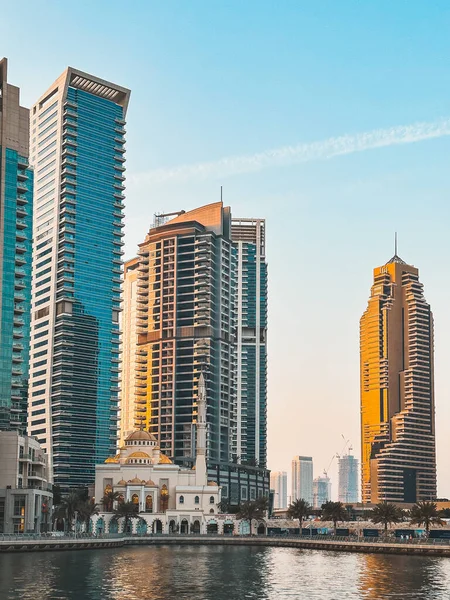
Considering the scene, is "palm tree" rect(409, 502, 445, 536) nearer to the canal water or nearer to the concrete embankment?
the concrete embankment

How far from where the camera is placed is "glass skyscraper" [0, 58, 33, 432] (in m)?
180

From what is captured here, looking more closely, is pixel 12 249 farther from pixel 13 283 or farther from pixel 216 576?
pixel 216 576

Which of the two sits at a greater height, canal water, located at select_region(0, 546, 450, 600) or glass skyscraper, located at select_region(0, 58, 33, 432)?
glass skyscraper, located at select_region(0, 58, 33, 432)

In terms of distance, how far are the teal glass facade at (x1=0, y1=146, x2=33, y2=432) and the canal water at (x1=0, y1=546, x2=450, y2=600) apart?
156 feet

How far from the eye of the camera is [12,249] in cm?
18100

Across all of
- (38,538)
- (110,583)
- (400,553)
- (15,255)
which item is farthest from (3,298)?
(110,583)

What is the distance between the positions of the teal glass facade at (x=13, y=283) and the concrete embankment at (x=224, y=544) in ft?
112

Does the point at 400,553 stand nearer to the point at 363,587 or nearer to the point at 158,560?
the point at 158,560

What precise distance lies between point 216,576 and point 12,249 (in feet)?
313

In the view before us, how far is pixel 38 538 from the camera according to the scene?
145375 mm

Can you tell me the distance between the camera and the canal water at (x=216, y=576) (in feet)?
273

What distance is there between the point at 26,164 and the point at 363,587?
118052 millimetres

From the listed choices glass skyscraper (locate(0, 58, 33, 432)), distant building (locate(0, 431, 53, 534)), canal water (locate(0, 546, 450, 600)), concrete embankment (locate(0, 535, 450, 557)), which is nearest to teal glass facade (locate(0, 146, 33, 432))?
glass skyscraper (locate(0, 58, 33, 432))

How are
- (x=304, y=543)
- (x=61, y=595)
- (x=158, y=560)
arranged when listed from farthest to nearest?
(x=304, y=543) → (x=158, y=560) → (x=61, y=595)
